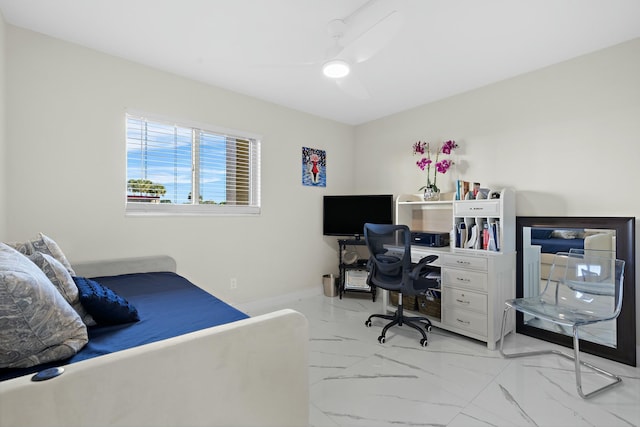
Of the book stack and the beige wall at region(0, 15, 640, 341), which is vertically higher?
the beige wall at region(0, 15, 640, 341)

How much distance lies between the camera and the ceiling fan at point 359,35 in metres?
1.73

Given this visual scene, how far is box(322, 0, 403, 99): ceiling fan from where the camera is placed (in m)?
1.73

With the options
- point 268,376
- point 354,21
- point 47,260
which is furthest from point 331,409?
point 354,21

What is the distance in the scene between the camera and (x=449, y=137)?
136 inches

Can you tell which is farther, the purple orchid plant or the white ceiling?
the purple orchid plant

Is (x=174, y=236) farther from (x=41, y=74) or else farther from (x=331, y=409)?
(x=331, y=409)

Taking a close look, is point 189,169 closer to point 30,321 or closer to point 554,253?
point 30,321

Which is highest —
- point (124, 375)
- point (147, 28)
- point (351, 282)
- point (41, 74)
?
point (147, 28)

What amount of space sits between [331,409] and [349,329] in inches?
47.7

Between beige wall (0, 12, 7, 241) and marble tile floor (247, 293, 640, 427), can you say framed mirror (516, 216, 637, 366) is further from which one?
beige wall (0, 12, 7, 241)

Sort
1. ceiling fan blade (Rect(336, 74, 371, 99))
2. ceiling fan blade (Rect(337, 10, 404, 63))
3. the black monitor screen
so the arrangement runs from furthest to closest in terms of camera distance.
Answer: the black monitor screen → ceiling fan blade (Rect(336, 74, 371, 99)) → ceiling fan blade (Rect(337, 10, 404, 63))

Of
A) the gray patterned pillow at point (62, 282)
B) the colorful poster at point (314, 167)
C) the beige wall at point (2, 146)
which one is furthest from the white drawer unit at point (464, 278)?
the beige wall at point (2, 146)

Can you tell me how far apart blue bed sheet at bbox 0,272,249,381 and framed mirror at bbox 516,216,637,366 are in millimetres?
2712

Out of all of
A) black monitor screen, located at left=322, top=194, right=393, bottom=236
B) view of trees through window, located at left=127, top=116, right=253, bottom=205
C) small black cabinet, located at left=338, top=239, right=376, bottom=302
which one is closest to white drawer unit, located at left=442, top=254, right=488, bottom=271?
black monitor screen, located at left=322, top=194, right=393, bottom=236
